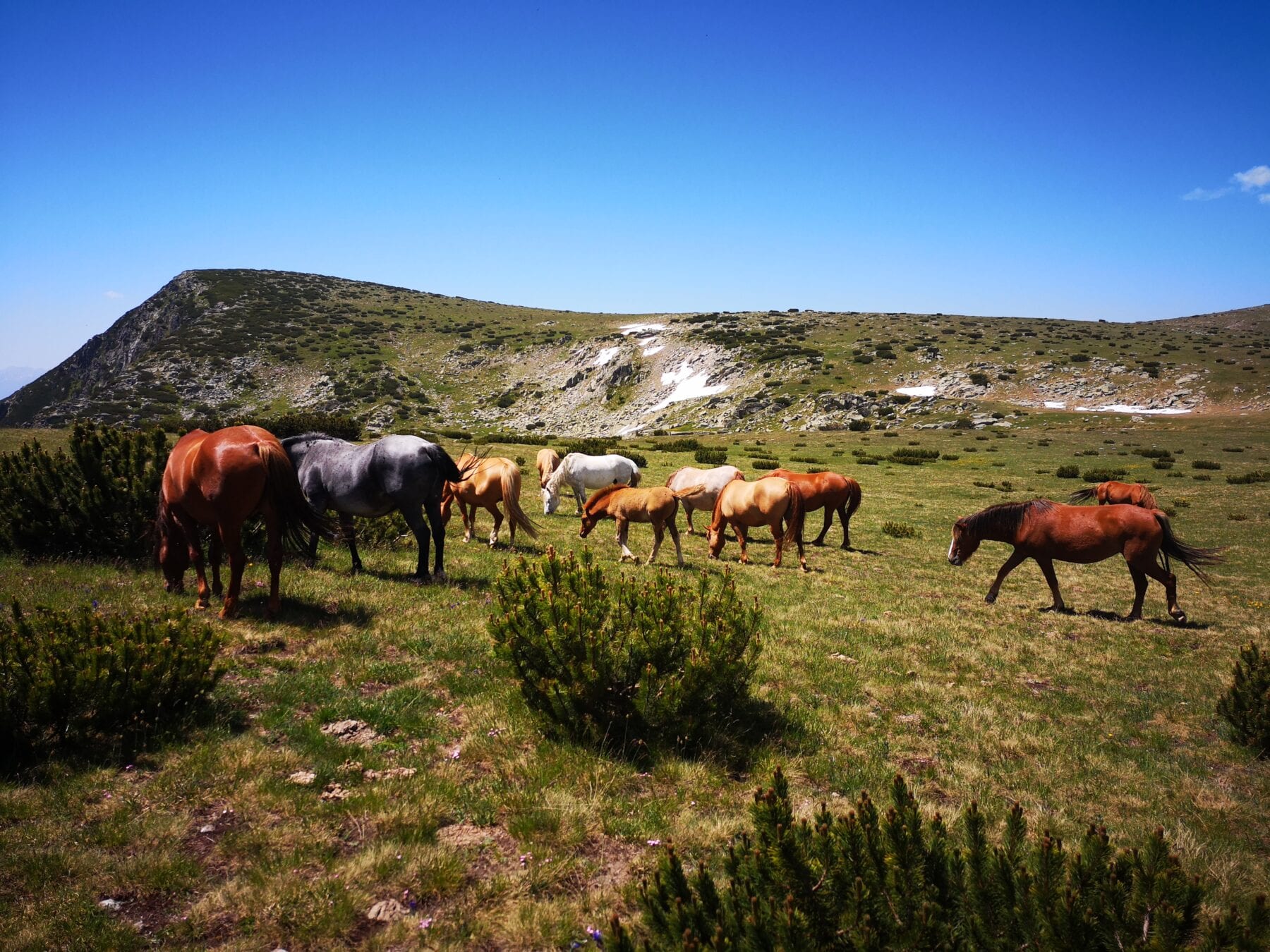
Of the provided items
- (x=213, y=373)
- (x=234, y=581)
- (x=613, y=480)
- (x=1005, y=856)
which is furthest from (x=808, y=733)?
(x=213, y=373)

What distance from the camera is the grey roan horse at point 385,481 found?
399 inches

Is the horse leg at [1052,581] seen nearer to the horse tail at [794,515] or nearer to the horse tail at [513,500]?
the horse tail at [794,515]

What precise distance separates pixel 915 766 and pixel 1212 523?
24.5 metres

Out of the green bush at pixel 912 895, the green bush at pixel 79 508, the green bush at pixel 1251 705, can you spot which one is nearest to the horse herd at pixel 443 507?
the green bush at pixel 79 508

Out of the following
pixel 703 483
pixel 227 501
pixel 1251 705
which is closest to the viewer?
pixel 1251 705

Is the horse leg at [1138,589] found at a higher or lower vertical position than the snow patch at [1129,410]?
lower

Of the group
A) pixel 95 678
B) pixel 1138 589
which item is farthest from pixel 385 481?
pixel 1138 589

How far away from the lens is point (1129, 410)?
59.2 metres

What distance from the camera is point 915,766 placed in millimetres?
6016

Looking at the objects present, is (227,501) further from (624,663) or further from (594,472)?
(594,472)

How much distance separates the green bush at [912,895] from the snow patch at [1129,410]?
67.3 meters

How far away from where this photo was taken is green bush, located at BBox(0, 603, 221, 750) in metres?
4.70

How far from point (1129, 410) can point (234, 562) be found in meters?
73.8

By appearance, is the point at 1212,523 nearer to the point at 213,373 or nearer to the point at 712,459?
the point at 712,459
